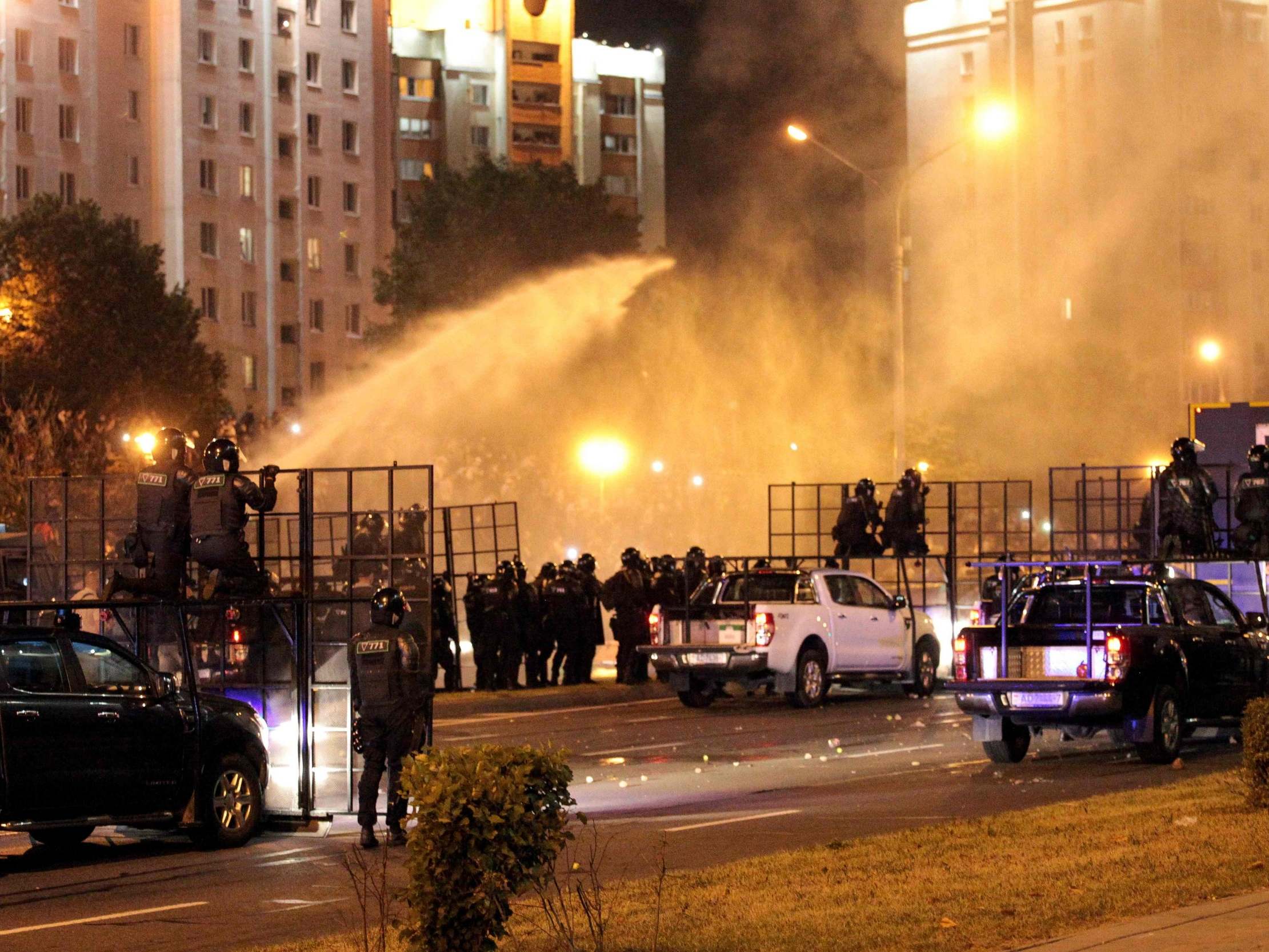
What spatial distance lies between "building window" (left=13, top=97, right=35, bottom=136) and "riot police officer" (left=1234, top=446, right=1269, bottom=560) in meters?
63.3

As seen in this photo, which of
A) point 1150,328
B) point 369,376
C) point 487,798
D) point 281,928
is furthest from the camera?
point 1150,328

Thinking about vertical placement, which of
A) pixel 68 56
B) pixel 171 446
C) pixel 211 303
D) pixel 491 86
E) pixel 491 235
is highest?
pixel 491 86

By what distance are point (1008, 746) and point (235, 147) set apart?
241ft

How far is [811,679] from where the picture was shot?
75.4 ft

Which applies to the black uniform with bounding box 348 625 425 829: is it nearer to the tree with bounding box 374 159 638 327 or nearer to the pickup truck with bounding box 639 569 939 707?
the pickup truck with bounding box 639 569 939 707

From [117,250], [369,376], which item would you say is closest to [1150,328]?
[369,376]

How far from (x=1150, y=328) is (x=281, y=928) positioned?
197 feet

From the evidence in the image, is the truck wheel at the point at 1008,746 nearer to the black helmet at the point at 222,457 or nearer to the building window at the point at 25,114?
the black helmet at the point at 222,457

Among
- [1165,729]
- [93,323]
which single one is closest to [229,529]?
[1165,729]

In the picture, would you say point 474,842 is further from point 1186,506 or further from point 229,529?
point 1186,506

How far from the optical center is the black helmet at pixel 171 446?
46.8 ft

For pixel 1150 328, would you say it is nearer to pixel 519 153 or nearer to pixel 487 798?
pixel 519 153

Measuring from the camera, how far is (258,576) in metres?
13.5

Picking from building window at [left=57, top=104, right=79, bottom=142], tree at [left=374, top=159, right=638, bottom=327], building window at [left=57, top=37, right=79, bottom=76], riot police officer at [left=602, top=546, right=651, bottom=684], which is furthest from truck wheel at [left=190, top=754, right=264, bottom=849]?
building window at [left=57, top=37, right=79, bottom=76]
